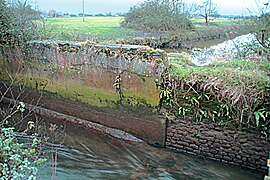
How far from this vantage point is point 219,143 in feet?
19.5

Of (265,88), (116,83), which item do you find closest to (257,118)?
(265,88)

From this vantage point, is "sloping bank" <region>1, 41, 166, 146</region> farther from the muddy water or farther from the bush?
the bush

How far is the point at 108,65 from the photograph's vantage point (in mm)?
7137

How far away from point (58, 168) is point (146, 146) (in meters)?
2.18

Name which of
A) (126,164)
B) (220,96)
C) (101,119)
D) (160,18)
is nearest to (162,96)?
(220,96)

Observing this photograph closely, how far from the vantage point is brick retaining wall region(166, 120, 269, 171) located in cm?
559

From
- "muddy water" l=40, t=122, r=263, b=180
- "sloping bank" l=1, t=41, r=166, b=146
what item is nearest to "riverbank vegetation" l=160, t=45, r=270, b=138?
"sloping bank" l=1, t=41, r=166, b=146

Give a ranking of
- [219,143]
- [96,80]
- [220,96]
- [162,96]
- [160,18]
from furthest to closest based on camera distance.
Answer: [160,18] < [96,80] < [162,96] < [219,143] < [220,96]

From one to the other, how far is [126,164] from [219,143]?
212cm

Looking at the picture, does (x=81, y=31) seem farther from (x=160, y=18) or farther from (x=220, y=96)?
(x=220, y=96)

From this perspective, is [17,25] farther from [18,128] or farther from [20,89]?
[18,128]

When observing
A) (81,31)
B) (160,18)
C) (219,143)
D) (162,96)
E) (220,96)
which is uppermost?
(160,18)

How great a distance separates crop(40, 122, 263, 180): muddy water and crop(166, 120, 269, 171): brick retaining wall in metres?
0.17

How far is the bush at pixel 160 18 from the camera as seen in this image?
15.8m
